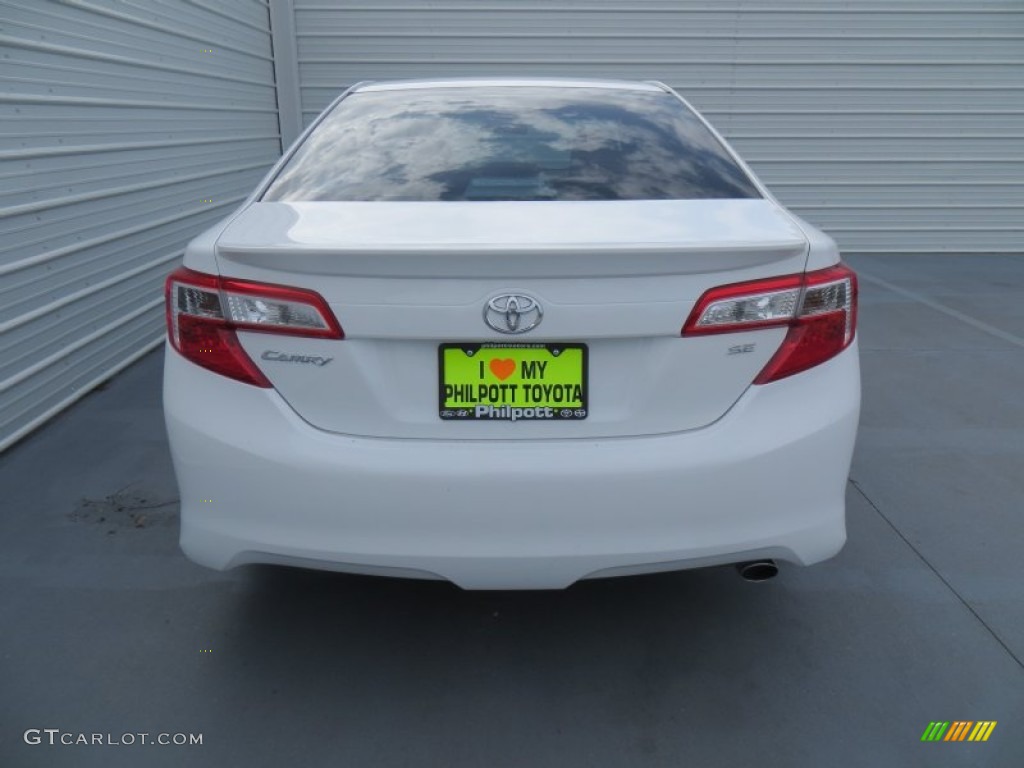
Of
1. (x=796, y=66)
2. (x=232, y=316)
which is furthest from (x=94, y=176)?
(x=796, y=66)

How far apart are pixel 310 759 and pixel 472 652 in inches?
23.5

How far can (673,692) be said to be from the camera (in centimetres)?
254

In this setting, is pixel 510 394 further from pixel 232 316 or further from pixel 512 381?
pixel 232 316

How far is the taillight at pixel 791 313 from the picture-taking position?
2150mm

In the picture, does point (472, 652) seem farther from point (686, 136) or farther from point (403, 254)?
point (686, 136)

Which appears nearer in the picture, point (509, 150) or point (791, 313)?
point (791, 313)

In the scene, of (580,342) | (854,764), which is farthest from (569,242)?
(854,764)

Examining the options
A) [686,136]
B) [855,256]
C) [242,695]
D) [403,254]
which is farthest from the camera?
[855,256]

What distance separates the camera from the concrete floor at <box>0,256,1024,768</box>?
7.68 feet

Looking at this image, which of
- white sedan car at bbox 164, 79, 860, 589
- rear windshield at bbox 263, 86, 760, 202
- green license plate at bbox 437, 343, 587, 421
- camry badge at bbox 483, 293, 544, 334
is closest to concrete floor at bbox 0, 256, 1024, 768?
white sedan car at bbox 164, 79, 860, 589

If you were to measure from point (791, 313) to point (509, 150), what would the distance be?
43.3 inches

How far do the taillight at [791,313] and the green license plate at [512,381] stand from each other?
0.96ft

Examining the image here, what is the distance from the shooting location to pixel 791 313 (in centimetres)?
223

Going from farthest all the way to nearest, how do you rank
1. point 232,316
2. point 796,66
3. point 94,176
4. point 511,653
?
A: point 796,66 < point 94,176 < point 511,653 < point 232,316
